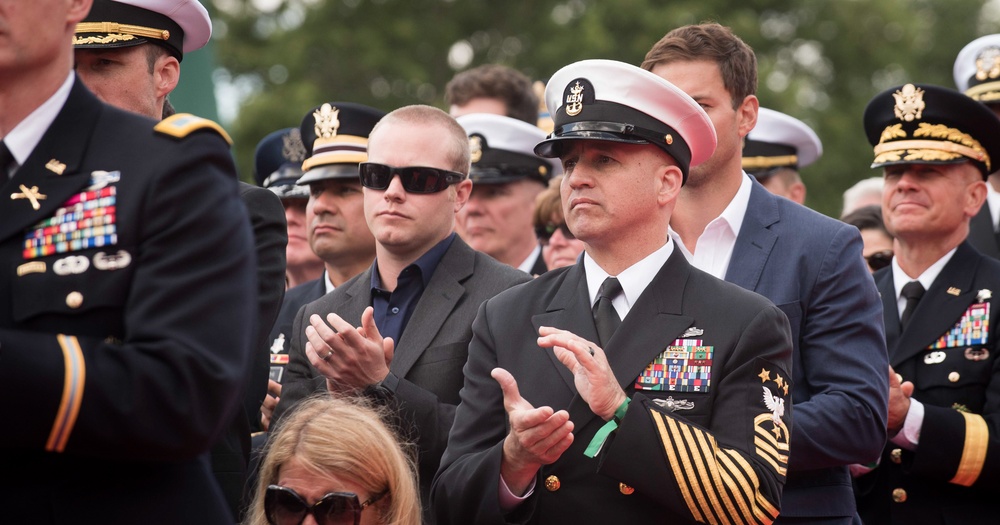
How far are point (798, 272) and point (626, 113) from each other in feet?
3.01

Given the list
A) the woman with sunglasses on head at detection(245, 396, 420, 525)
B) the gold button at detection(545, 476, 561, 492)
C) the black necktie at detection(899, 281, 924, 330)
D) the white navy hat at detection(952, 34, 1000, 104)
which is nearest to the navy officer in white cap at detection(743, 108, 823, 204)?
the white navy hat at detection(952, 34, 1000, 104)

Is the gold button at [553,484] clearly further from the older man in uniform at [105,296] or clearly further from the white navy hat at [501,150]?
the white navy hat at [501,150]

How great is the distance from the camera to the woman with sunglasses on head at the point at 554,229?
7238 millimetres

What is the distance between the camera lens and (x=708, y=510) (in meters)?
3.62

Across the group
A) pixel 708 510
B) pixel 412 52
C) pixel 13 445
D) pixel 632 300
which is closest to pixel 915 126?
pixel 632 300

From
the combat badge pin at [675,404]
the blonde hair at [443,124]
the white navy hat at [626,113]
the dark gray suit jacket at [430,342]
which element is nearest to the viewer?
the combat badge pin at [675,404]

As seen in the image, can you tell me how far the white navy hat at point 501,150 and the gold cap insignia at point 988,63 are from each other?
2.50 metres

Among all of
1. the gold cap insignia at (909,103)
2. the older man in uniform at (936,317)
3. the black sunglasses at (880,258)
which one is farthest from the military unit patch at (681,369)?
the black sunglasses at (880,258)

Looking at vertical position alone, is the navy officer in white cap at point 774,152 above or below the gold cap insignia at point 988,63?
below

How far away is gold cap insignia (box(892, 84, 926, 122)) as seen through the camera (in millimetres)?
6023

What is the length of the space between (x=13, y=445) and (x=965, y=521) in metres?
4.24

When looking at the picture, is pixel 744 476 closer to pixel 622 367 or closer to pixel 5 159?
pixel 622 367

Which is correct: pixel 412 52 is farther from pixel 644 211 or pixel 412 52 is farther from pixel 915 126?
pixel 644 211

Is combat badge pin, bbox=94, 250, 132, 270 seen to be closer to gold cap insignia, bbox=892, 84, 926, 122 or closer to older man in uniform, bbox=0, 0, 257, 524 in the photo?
older man in uniform, bbox=0, 0, 257, 524
